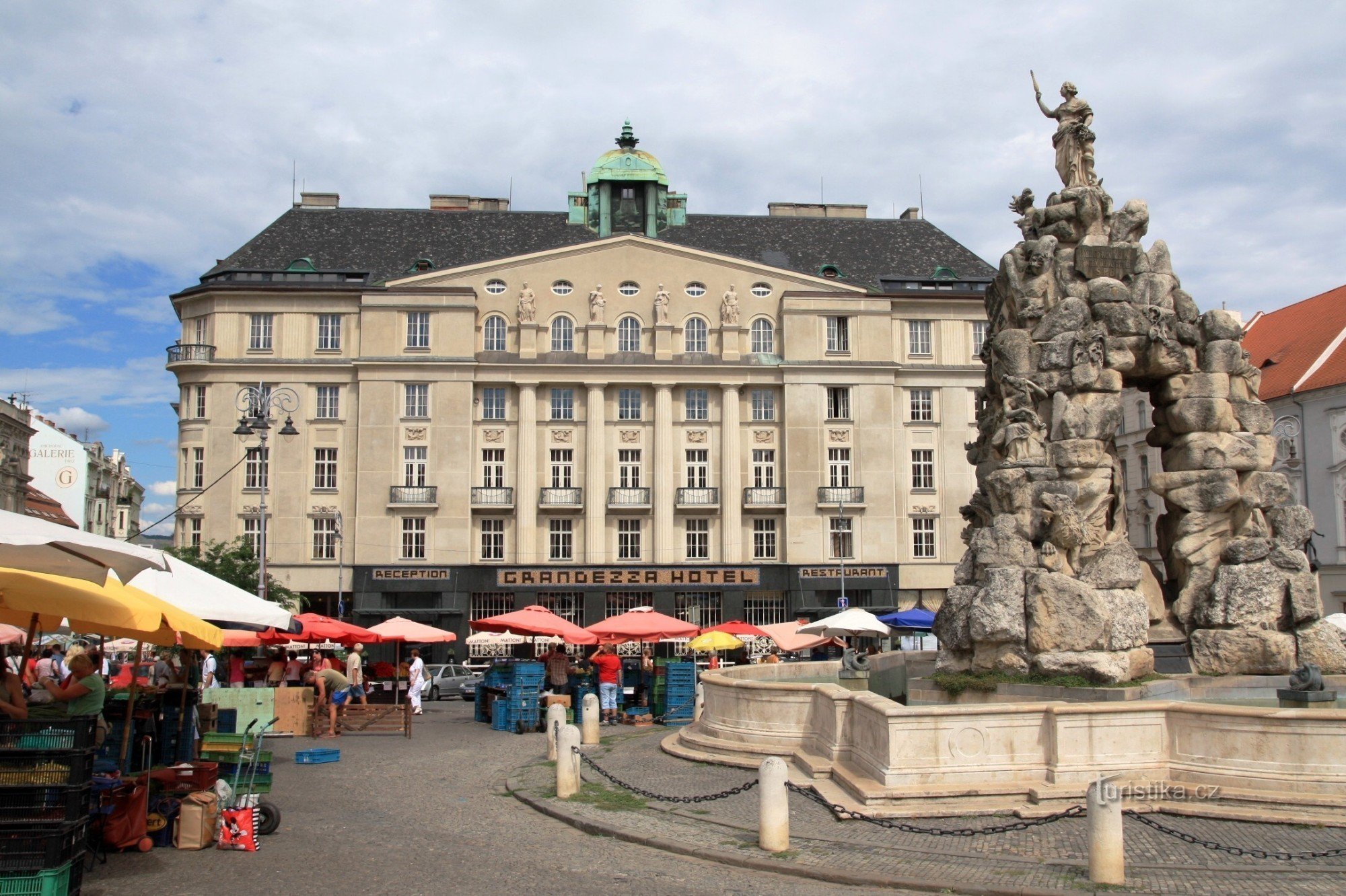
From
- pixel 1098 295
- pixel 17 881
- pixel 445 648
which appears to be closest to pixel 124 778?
pixel 17 881

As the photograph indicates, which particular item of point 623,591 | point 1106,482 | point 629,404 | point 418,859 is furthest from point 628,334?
point 418,859

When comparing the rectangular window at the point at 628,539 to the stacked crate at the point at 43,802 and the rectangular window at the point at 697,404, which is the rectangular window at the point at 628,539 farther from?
the stacked crate at the point at 43,802

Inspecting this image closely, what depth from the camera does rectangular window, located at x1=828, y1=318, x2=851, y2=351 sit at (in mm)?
50094

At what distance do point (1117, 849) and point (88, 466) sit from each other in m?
96.3

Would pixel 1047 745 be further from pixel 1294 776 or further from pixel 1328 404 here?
pixel 1328 404

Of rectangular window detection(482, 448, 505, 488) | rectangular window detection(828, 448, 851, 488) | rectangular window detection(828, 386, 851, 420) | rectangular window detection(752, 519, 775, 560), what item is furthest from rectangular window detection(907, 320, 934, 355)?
rectangular window detection(482, 448, 505, 488)

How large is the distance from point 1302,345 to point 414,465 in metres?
35.2

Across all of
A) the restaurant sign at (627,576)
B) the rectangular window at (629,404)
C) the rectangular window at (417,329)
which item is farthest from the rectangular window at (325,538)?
the rectangular window at (629,404)

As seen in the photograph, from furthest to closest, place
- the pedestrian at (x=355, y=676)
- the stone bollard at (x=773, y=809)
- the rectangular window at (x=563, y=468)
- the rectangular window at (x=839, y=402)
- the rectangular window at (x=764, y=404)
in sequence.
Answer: the rectangular window at (x=764, y=404)
the rectangular window at (x=839, y=402)
the rectangular window at (x=563, y=468)
the pedestrian at (x=355, y=676)
the stone bollard at (x=773, y=809)

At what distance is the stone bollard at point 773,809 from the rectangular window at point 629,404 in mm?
39819

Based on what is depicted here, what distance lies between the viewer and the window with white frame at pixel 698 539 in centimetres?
4872

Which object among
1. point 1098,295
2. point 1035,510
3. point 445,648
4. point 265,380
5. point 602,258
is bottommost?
point 445,648

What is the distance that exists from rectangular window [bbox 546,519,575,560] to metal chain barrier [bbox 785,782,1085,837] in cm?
3726

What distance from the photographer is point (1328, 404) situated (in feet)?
138
